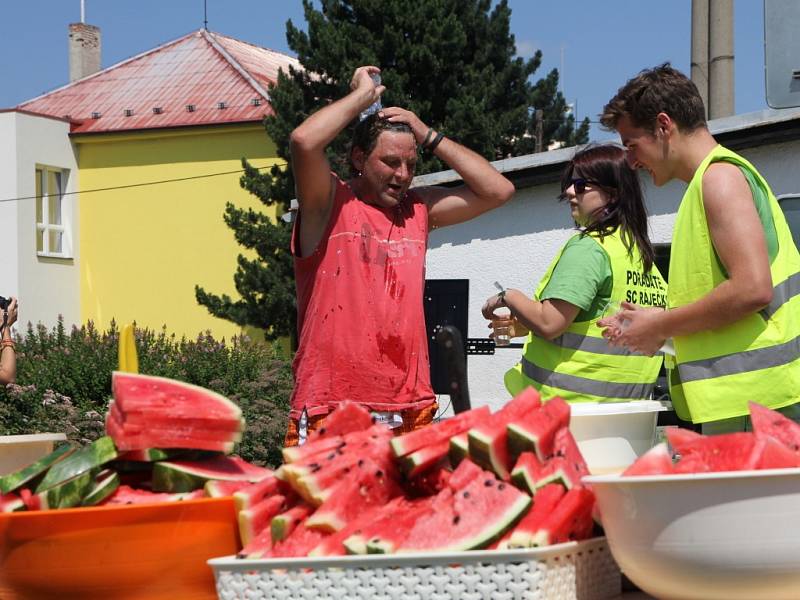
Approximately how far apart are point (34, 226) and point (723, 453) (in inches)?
1368

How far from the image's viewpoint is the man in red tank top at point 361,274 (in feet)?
11.7

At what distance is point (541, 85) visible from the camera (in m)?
29.9

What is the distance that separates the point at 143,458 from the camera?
85.5 inches

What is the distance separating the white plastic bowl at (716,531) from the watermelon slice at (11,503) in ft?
3.36

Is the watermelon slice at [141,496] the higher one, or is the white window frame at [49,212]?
the white window frame at [49,212]

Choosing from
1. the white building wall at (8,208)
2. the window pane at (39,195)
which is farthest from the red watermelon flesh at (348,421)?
the window pane at (39,195)

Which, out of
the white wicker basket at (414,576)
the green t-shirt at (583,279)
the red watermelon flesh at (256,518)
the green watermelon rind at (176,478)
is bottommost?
the white wicker basket at (414,576)

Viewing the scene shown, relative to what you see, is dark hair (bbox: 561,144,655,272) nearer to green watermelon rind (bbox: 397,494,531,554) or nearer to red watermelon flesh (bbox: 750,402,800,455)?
red watermelon flesh (bbox: 750,402,800,455)

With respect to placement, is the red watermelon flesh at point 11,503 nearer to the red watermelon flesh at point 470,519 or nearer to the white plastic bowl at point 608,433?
the red watermelon flesh at point 470,519

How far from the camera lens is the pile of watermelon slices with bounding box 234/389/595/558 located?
186 cm

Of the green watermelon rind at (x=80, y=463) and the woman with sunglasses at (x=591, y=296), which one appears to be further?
the woman with sunglasses at (x=591, y=296)

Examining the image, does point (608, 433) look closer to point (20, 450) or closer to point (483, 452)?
point (483, 452)

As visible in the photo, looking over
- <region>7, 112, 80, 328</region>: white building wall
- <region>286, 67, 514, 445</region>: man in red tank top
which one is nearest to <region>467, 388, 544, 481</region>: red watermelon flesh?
<region>286, 67, 514, 445</region>: man in red tank top

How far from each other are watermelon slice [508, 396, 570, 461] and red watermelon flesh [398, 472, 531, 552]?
0.08 meters
